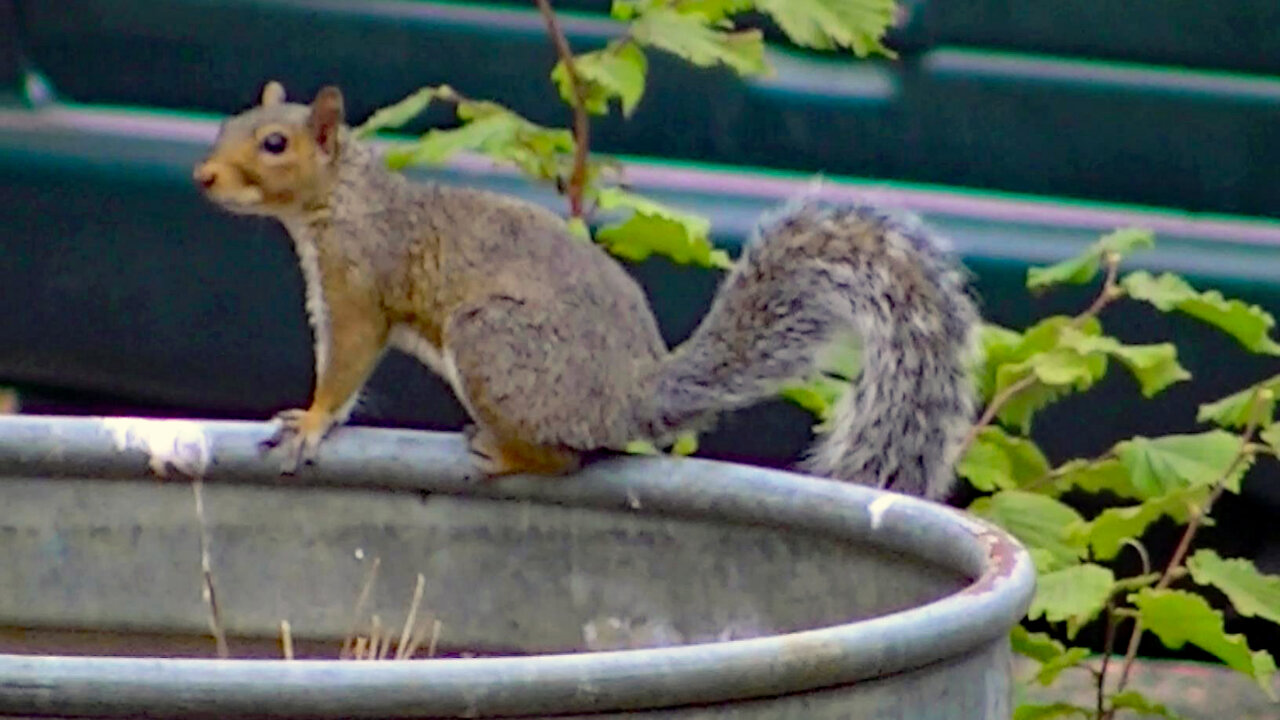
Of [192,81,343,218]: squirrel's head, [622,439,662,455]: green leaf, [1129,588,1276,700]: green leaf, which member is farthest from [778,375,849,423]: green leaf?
[192,81,343,218]: squirrel's head

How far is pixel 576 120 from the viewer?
75.8 inches

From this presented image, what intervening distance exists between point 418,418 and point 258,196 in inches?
48.1

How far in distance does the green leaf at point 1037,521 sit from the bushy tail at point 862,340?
0.46 ft

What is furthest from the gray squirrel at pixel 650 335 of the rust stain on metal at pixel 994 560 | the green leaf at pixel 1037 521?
the rust stain on metal at pixel 994 560

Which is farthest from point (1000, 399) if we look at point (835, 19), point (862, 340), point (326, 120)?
point (326, 120)

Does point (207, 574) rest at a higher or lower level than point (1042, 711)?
higher

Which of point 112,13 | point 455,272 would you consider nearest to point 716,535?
point 455,272

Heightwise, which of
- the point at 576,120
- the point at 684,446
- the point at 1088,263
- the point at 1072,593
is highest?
the point at 576,120

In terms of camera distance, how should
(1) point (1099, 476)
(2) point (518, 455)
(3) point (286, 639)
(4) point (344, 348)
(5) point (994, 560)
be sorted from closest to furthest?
(5) point (994, 560), (3) point (286, 639), (2) point (518, 455), (4) point (344, 348), (1) point (1099, 476)

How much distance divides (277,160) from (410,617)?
706mm

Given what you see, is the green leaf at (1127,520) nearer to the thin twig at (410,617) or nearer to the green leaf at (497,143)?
the green leaf at (497,143)

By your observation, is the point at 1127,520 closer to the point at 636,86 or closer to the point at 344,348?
the point at 636,86

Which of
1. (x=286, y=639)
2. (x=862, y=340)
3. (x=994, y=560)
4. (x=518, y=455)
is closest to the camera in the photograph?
(x=994, y=560)

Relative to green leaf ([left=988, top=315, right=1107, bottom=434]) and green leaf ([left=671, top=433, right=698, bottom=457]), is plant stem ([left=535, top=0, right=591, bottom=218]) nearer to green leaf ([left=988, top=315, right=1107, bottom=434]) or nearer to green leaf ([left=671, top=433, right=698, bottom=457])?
green leaf ([left=671, top=433, right=698, bottom=457])
